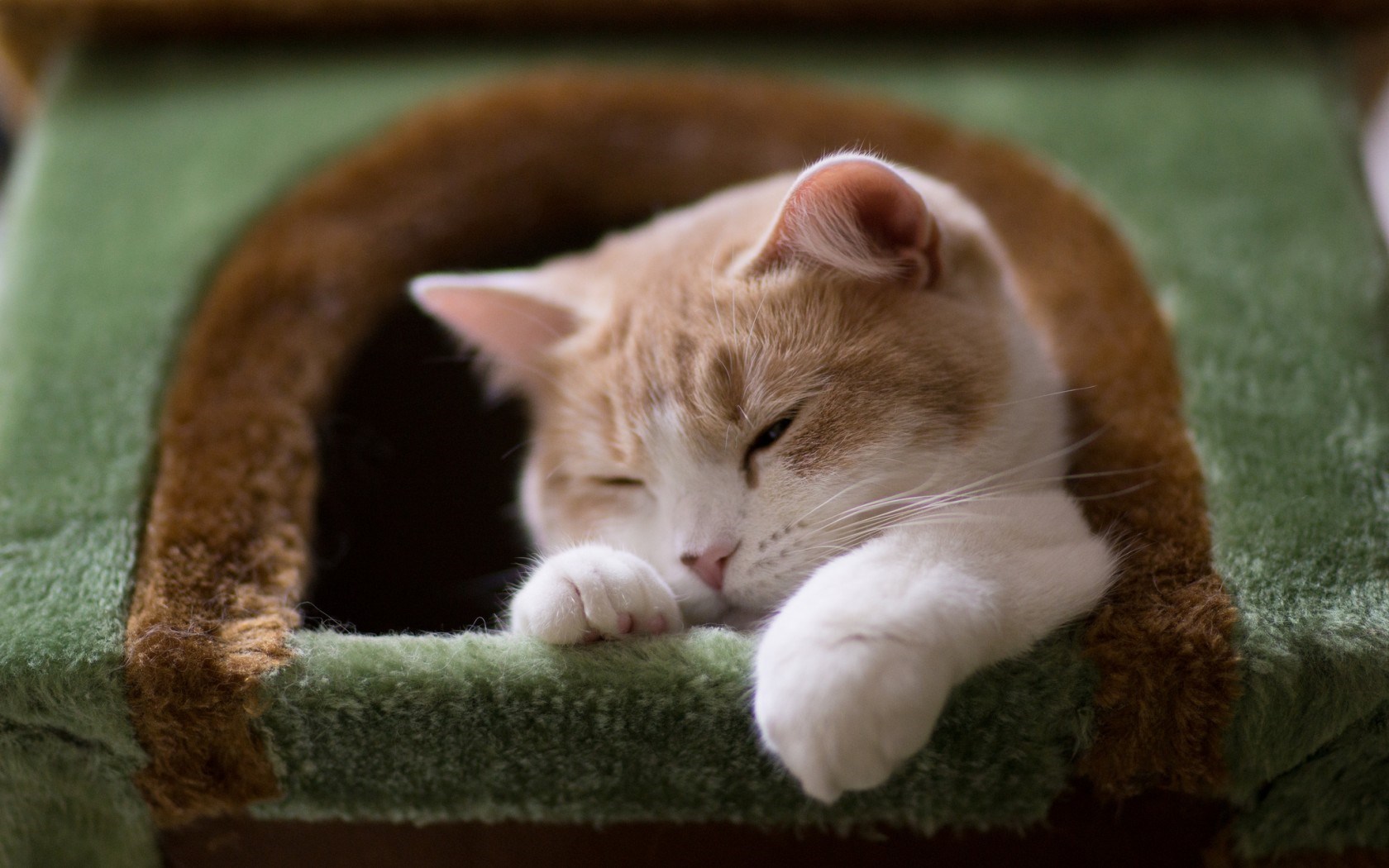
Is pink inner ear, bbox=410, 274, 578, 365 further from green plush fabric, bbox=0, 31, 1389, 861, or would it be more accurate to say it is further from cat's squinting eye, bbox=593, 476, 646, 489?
green plush fabric, bbox=0, 31, 1389, 861

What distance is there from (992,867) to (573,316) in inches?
30.8

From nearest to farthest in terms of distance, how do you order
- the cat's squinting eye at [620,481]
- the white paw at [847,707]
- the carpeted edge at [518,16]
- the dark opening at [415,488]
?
1. the white paw at [847,707]
2. the cat's squinting eye at [620,481]
3. the dark opening at [415,488]
4. the carpeted edge at [518,16]

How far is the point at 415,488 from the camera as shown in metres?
1.79

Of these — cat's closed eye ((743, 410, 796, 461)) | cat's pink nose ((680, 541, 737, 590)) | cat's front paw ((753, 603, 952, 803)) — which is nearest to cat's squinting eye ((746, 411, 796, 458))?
cat's closed eye ((743, 410, 796, 461))

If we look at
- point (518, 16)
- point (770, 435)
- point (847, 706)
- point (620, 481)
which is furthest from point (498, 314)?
point (518, 16)

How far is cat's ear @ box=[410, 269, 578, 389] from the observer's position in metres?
1.31

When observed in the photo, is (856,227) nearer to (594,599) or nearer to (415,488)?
(594,599)

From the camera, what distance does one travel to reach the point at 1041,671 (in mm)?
1003

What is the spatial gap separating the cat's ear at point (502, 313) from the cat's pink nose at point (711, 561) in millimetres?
389

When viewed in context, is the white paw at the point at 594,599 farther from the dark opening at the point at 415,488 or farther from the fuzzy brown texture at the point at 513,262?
the dark opening at the point at 415,488

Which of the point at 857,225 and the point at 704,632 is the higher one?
the point at 857,225

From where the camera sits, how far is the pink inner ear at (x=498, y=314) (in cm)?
131

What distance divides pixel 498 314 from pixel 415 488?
1.81ft

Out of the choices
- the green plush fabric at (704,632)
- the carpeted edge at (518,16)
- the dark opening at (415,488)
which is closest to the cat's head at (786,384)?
the green plush fabric at (704,632)
